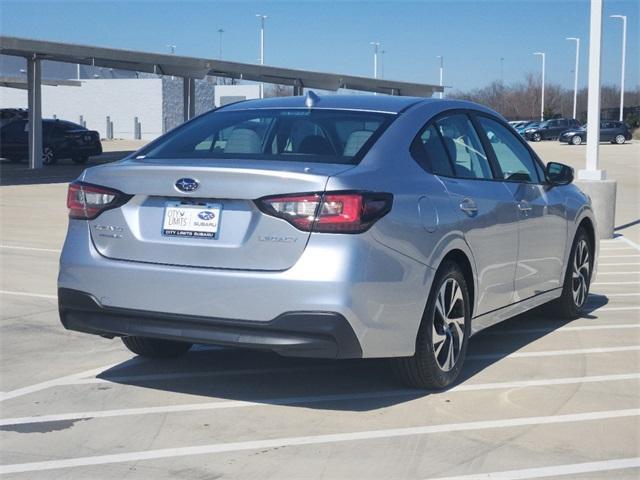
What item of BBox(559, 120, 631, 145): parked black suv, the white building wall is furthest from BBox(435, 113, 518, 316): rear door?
the white building wall

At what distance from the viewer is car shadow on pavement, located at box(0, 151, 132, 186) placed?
81.8 feet

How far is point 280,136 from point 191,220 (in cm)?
99

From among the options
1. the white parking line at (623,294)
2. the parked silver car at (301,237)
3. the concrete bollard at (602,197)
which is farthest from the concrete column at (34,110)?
the parked silver car at (301,237)

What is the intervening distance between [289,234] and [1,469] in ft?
5.60

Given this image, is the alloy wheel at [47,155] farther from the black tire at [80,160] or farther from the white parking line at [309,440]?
the white parking line at [309,440]

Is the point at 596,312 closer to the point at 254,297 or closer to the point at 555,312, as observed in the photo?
the point at 555,312

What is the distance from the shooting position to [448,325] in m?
5.76

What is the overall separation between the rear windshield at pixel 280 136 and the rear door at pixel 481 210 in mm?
592

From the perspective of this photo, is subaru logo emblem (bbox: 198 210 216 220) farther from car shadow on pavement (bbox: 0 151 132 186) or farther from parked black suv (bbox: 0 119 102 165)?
parked black suv (bbox: 0 119 102 165)

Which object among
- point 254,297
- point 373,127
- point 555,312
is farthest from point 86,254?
point 555,312

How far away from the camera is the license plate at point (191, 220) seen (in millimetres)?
5070

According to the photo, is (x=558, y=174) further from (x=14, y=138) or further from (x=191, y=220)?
(x=14, y=138)

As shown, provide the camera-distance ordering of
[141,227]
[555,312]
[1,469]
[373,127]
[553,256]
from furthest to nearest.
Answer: [555,312], [553,256], [373,127], [141,227], [1,469]

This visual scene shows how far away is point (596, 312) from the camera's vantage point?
852 cm
